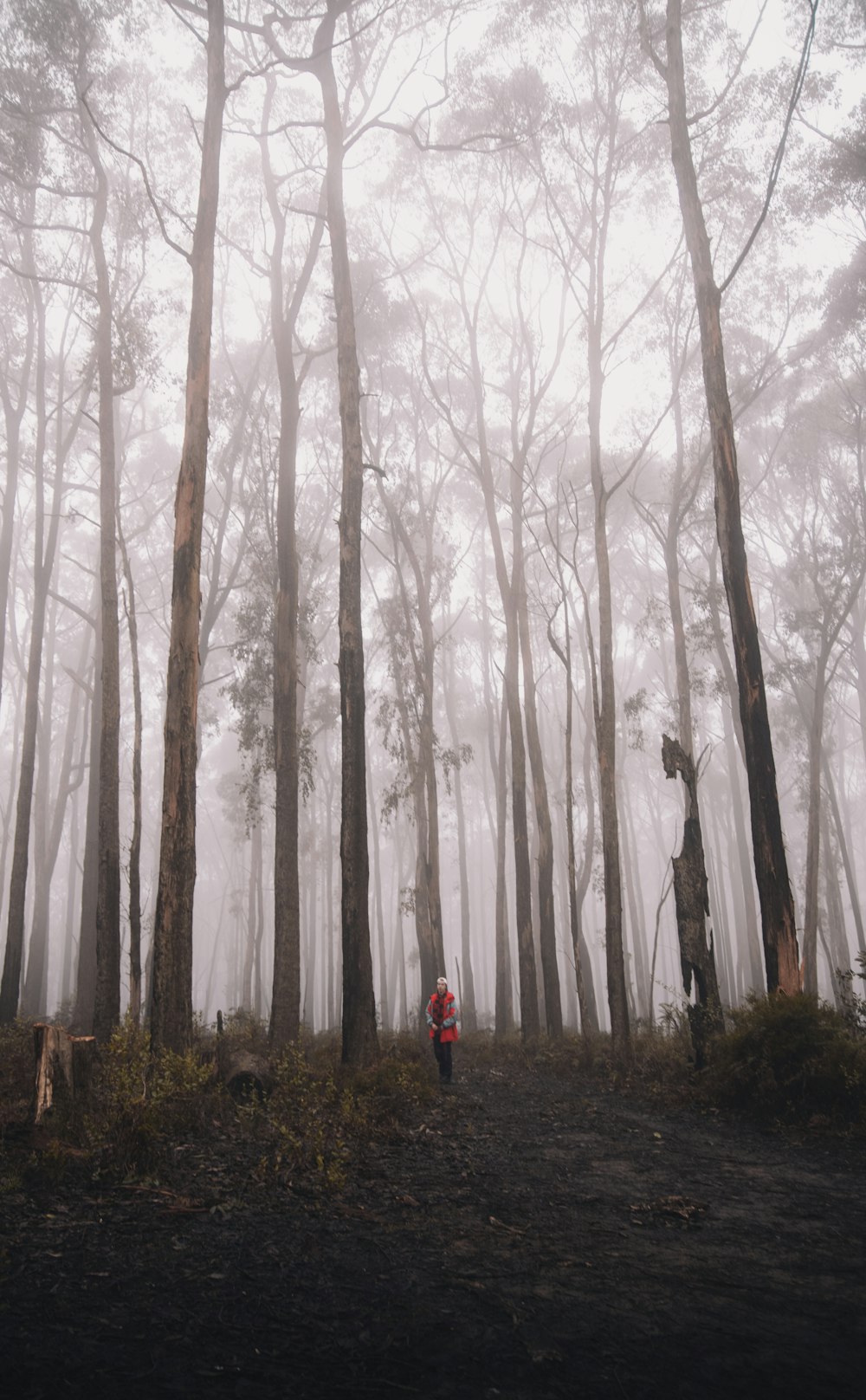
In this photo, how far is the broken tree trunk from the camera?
8562 mm

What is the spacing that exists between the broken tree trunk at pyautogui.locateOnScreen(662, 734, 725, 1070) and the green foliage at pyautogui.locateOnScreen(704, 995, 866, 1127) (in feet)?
2.46

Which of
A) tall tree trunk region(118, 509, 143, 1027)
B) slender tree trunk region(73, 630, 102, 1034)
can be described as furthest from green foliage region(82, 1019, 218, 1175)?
slender tree trunk region(73, 630, 102, 1034)

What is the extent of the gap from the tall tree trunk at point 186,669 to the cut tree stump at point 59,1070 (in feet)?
3.85

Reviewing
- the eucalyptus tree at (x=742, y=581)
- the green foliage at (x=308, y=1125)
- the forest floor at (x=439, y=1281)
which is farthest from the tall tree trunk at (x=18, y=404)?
the forest floor at (x=439, y=1281)

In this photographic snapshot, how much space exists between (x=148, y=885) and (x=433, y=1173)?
1701 inches

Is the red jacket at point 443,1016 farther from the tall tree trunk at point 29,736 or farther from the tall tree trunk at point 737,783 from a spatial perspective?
the tall tree trunk at point 29,736

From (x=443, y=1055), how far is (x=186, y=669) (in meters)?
6.02

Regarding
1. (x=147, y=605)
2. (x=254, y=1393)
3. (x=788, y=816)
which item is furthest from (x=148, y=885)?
(x=254, y=1393)

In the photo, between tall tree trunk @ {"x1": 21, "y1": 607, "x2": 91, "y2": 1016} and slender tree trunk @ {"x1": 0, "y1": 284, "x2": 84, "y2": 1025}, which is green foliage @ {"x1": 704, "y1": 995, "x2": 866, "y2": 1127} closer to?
slender tree trunk @ {"x1": 0, "y1": 284, "x2": 84, "y2": 1025}

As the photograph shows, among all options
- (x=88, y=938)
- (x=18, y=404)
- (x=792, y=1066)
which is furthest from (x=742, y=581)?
(x=18, y=404)

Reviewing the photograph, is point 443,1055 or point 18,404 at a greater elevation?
point 18,404

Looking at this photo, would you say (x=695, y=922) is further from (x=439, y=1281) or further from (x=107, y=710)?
(x=107, y=710)

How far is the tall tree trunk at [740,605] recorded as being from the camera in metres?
8.09

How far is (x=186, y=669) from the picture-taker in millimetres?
7738
